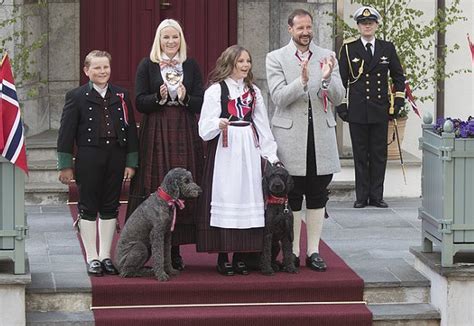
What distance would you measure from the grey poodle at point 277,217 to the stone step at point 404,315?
0.68 meters

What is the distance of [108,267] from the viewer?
10.5 metres

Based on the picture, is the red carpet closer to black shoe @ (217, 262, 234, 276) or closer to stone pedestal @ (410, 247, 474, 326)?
black shoe @ (217, 262, 234, 276)

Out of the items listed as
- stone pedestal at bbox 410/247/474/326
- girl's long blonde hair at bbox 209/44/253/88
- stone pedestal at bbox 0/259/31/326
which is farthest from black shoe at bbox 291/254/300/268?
stone pedestal at bbox 0/259/31/326

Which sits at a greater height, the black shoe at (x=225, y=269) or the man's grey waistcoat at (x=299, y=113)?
the man's grey waistcoat at (x=299, y=113)

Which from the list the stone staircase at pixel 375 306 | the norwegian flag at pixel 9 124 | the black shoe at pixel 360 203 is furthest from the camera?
the black shoe at pixel 360 203

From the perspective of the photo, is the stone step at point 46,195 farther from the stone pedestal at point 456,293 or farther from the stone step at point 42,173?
the stone pedestal at point 456,293

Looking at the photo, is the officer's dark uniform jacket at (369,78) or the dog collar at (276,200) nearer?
the dog collar at (276,200)

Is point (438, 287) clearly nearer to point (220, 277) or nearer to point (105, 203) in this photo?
point (220, 277)

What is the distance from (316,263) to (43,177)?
12.7ft

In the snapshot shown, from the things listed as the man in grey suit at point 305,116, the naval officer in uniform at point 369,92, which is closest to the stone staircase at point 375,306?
the man in grey suit at point 305,116

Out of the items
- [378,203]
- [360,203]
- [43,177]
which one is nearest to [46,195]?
[43,177]

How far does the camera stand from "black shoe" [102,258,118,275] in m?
10.5

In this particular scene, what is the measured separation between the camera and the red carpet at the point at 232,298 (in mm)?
10008

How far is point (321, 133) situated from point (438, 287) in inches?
53.0
